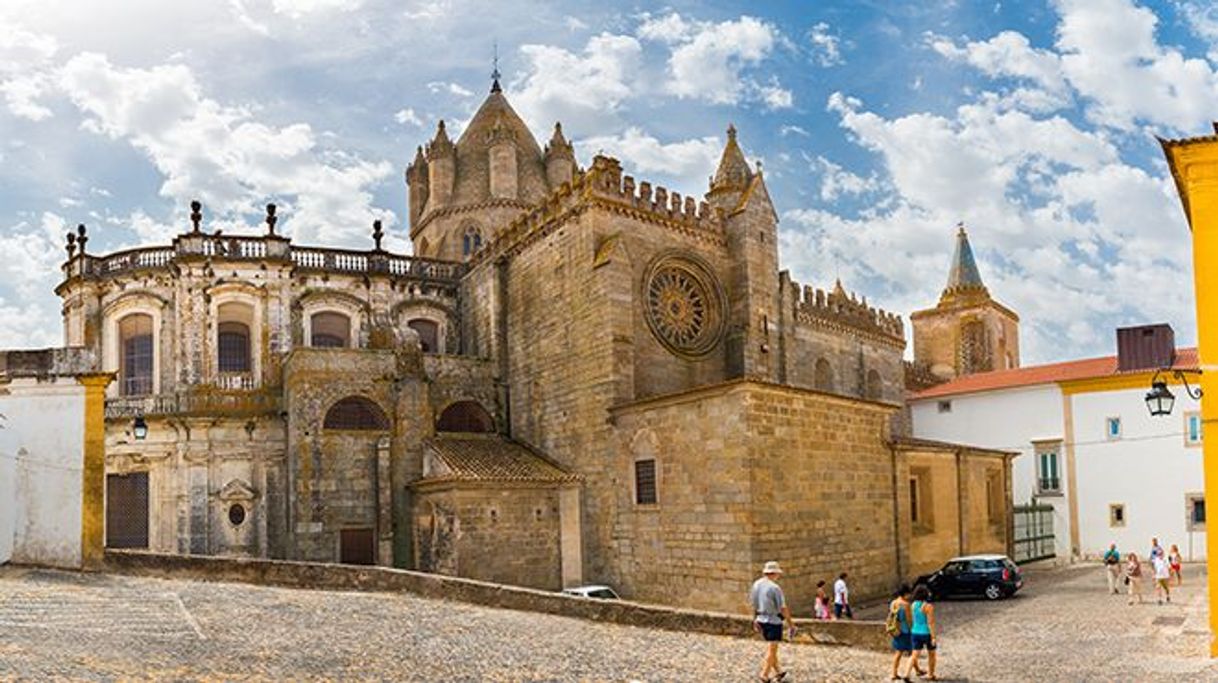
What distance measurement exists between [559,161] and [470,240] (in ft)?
15.1

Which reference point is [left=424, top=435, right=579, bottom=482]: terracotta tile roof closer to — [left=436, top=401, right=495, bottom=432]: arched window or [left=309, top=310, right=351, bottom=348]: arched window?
[left=436, top=401, right=495, bottom=432]: arched window

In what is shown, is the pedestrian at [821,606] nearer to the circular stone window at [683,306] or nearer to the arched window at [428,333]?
the circular stone window at [683,306]

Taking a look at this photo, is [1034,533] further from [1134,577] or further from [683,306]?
[683,306]

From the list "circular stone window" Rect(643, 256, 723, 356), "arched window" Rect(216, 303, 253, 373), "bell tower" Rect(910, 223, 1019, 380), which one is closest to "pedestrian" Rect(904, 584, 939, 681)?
"circular stone window" Rect(643, 256, 723, 356)

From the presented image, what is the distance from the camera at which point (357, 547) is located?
1021 inches

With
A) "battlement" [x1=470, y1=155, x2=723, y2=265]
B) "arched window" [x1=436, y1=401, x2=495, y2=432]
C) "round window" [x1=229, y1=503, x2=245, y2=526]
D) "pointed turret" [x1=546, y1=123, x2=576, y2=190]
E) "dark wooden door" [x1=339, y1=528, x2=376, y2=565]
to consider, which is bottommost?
"dark wooden door" [x1=339, y1=528, x2=376, y2=565]

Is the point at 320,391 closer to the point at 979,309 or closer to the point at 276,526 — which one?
the point at 276,526

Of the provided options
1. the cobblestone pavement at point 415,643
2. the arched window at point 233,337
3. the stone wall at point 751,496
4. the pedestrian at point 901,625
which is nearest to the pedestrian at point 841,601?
the stone wall at point 751,496

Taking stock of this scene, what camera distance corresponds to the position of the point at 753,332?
91.6 feet

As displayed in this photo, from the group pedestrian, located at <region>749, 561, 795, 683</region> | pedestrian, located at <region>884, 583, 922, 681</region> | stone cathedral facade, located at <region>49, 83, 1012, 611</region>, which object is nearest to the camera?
pedestrian, located at <region>749, 561, 795, 683</region>

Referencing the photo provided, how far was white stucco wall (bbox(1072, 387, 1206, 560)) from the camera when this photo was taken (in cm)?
3172

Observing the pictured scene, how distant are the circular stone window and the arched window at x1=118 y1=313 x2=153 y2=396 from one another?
1515 cm

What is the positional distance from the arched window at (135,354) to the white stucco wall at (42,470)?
35.9 ft

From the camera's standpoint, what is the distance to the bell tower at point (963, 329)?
49406 millimetres
